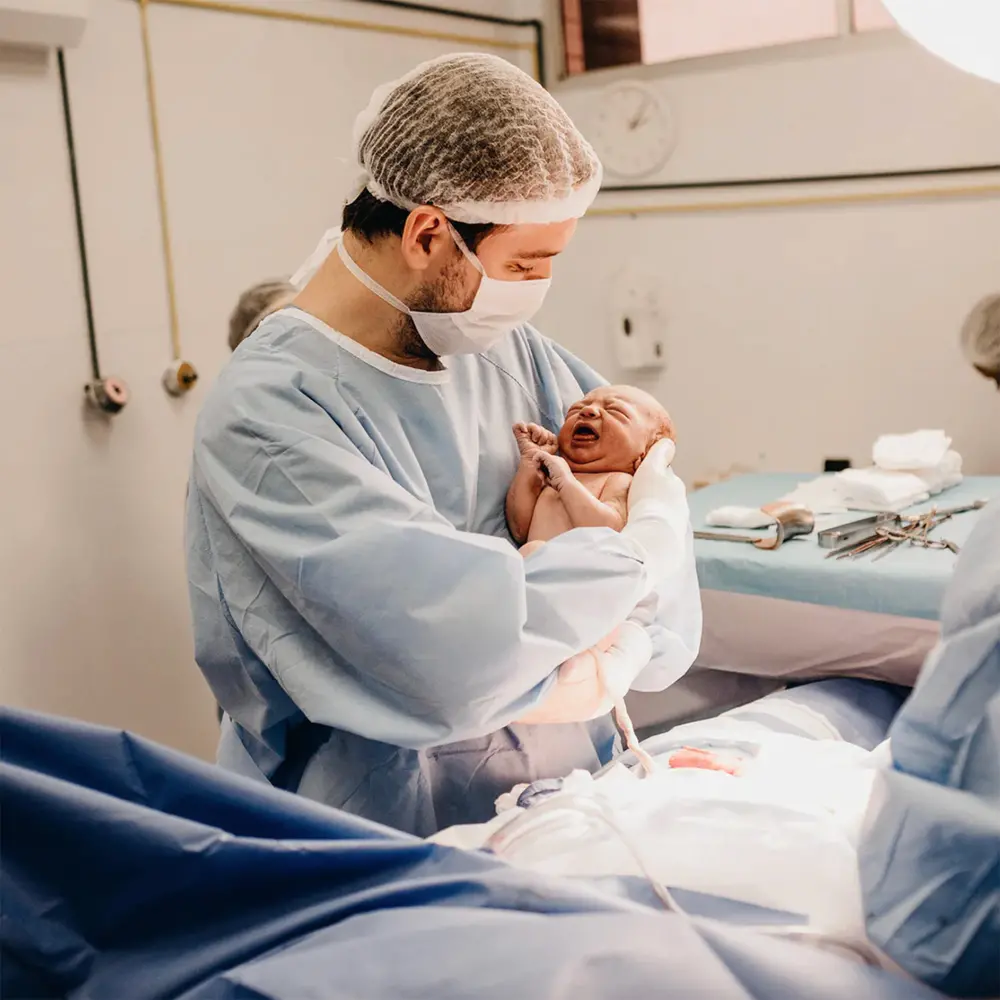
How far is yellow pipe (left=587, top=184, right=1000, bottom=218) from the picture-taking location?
3164 mm

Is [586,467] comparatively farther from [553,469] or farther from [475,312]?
[475,312]

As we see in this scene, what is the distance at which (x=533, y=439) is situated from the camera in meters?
1.74

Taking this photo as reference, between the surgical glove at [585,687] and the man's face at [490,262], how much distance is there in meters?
0.49

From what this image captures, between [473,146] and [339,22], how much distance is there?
7.13ft

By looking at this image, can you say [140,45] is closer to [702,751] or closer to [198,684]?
[198,684]

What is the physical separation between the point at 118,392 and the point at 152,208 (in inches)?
18.8

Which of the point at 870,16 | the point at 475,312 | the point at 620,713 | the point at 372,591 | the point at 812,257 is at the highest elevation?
the point at 870,16

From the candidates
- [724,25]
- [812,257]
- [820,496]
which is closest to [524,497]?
[820,496]

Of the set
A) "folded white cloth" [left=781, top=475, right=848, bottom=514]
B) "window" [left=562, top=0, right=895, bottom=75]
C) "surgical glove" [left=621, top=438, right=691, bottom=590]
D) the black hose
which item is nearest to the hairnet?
"folded white cloth" [left=781, top=475, right=848, bottom=514]

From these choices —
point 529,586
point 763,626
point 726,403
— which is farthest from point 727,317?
point 529,586

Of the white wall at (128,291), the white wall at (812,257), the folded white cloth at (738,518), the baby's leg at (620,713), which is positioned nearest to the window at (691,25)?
the white wall at (812,257)

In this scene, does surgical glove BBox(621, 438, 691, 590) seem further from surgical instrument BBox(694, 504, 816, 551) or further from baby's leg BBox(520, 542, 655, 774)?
surgical instrument BBox(694, 504, 816, 551)

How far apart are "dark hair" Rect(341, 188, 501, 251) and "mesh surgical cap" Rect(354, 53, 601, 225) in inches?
0.5

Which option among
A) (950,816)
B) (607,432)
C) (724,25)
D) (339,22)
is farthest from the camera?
(724,25)
